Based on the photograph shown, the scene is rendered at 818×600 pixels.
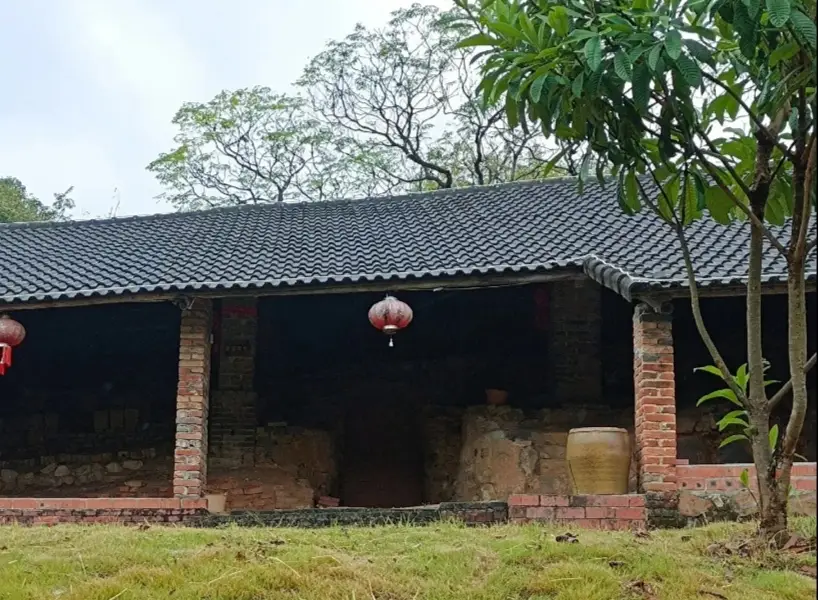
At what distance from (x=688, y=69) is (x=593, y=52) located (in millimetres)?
482

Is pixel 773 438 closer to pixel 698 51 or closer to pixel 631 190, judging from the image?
pixel 631 190

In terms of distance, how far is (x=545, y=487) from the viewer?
1005 centimetres

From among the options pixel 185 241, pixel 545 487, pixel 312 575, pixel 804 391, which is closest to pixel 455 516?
pixel 545 487

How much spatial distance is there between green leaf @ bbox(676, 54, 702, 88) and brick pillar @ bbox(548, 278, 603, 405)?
660 centimetres

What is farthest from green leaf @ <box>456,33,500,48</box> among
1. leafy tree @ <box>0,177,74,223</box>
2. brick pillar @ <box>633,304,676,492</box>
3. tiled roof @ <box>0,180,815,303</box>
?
leafy tree @ <box>0,177,74,223</box>

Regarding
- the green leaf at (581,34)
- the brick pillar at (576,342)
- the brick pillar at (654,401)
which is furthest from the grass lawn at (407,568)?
the brick pillar at (576,342)

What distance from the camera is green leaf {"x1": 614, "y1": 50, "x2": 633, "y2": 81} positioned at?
4.78 metres

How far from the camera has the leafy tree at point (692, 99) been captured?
4.85 meters

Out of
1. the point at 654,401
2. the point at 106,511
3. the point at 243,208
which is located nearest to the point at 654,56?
the point at 654,401

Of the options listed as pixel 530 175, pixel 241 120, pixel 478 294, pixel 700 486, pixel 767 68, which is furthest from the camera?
pixel 241 120

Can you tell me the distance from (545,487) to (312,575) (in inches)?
178

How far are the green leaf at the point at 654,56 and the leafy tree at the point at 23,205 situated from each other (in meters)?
18.8

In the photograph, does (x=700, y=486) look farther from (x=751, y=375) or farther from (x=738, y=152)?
(x=738, y=152)

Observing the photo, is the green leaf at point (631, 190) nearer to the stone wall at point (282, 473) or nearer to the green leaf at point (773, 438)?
the green leaf at point (773, 438)
